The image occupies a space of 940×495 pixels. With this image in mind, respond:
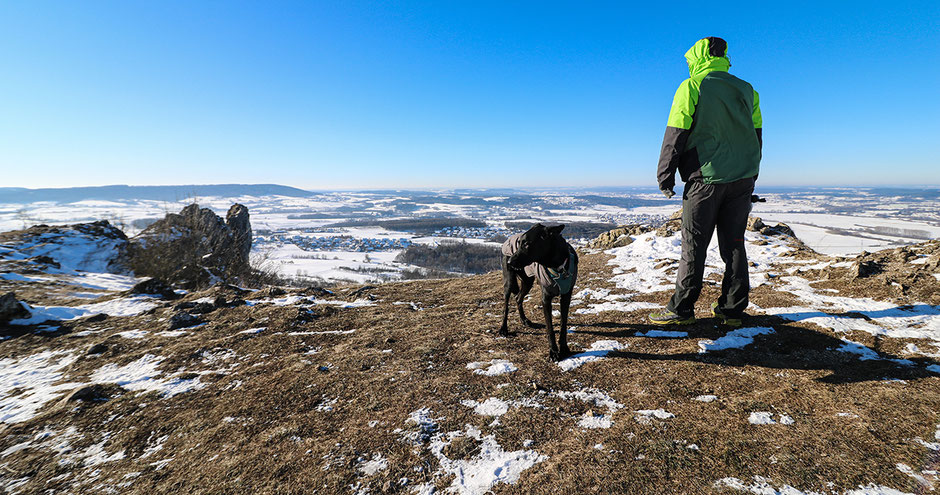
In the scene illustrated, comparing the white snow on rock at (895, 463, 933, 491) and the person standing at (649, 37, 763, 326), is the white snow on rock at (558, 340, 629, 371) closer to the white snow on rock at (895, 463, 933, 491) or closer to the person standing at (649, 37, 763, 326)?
the person standing at (649, 37, 763, 326)

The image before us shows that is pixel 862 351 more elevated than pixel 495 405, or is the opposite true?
pixel 862 351

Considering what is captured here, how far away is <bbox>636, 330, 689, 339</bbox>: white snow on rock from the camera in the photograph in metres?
4.52

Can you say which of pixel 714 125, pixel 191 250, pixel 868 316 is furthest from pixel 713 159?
pixel 191 250

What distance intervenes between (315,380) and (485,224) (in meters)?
95.7

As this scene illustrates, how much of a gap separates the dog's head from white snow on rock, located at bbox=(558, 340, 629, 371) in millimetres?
1315

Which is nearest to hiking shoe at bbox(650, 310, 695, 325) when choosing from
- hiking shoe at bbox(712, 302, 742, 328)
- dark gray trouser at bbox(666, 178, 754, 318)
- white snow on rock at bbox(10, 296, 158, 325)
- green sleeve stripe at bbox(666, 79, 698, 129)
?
dark gray trouser at bbox(666, 178, 754, 318)

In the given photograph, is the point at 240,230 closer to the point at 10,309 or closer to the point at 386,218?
the point at 10,309

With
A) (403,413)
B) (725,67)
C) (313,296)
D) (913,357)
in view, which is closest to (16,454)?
(403,413)

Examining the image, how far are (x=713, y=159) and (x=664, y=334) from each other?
7.86 feet

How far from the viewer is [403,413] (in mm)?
3254

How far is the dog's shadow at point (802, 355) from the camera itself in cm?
326

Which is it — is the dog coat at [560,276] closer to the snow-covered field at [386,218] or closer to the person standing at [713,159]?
the person standing at [713,159]

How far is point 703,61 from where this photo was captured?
4227 mm

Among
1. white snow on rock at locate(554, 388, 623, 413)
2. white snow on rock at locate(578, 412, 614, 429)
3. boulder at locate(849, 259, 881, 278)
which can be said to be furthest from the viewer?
boulder at locate(849, 259, 881, 278)
